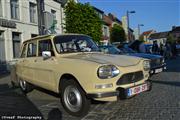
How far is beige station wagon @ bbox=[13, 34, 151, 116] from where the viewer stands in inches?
242

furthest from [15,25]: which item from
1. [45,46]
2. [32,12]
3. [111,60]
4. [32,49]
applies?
[111,60]

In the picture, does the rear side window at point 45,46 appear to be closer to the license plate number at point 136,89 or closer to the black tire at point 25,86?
the black tire at point 25,86

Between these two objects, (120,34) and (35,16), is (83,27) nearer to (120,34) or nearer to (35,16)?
(35,16)

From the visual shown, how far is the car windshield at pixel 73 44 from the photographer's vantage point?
300 inches

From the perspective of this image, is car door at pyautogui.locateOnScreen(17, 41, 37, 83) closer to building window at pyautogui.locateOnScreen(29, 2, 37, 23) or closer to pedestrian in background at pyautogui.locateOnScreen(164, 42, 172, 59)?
building window at pyautogui.locateOnScreen(29, 2, 37, 23)

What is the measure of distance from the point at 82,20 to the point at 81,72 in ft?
63.7

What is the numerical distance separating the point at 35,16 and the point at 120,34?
28400mm

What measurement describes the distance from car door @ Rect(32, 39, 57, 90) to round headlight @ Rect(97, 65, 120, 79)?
1.42 m

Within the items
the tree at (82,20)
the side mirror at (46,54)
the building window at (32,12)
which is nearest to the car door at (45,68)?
the side mirror at (46,54)

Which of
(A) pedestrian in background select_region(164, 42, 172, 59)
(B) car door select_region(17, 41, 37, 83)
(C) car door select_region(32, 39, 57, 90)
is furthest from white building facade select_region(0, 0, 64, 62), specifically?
Answer: (C) car door select_region(32, 39, 57, 90)

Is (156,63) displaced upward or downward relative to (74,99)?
upward

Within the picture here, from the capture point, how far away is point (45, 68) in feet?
24.8

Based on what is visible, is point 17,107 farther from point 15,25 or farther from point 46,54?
point 15,25

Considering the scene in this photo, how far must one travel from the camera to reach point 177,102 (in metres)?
7.37
